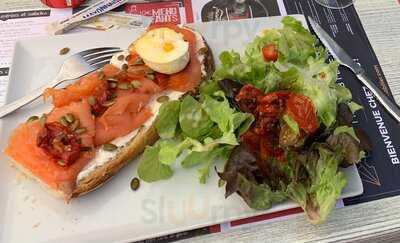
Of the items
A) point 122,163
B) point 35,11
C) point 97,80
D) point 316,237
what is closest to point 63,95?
point 97,80

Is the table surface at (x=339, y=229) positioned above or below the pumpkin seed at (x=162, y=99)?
below

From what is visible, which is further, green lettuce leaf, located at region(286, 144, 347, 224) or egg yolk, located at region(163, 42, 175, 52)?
egg yolk, located at region(163, 42, 175, 52)

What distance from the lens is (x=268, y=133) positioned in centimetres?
95

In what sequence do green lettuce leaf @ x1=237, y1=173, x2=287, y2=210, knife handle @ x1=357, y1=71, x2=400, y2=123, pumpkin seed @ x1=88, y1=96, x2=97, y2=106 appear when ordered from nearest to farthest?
1. green lettuce leaf @ x1=237, y1=173, x2=287, y2=210
2. pumpkin seed @ x1=88, y1=96, x2=97, y2=106
3. knife handle @ x1=357, y1=71, x2=400, y2=123

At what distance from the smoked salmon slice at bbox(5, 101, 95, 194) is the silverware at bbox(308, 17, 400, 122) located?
0.64 meters

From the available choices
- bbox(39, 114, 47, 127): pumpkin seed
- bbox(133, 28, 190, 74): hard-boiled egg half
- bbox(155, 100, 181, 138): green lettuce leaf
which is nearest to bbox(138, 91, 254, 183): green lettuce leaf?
bbox(155, 100, 181, 138): green lettuce leaf

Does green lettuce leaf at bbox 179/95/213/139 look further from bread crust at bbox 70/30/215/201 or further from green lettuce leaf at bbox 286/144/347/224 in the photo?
green lettuce leaf at bbox 286/144/347/224

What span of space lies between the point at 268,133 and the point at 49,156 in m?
0.44

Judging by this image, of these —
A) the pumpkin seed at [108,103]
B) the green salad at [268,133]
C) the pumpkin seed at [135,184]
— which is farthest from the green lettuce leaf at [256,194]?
the pumpkin seed at [108,103]

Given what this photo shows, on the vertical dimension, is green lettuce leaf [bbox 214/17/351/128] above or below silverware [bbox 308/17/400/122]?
above

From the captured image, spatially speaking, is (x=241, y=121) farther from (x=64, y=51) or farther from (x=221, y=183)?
(x=64, y=51)

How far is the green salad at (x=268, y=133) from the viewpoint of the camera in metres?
0.90

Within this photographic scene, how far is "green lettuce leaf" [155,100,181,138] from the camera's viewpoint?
3.22 feet

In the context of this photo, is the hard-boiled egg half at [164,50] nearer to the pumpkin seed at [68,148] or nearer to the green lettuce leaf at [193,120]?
the green lettuce leaf at [193,120]
